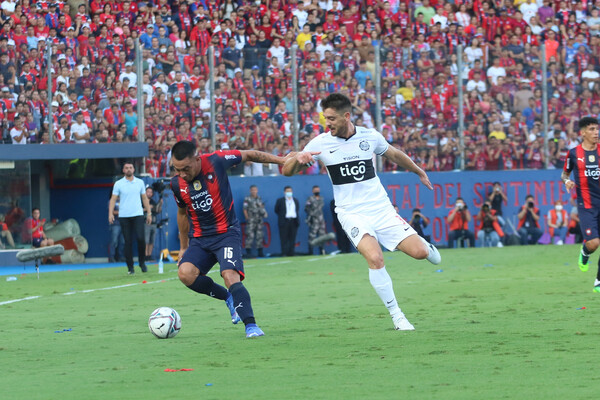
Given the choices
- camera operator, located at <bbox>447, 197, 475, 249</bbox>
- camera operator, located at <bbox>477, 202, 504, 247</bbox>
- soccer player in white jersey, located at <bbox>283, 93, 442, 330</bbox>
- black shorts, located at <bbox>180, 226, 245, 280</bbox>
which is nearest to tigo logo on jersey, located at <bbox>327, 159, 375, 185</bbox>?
soccer player in white jersey, located at <bbox>283, 93, 442, 330</bbox>

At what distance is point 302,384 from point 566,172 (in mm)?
8741

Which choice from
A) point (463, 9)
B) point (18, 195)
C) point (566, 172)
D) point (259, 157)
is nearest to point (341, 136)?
point (259, 157)

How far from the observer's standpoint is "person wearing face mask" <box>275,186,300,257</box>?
27.6m

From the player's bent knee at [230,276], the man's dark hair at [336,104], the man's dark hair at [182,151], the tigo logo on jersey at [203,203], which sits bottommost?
the player's bent knee at [230,276]

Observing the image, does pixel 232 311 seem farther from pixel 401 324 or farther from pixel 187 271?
pixel 401 324

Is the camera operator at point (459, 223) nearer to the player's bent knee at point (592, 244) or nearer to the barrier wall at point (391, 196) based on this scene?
the barrier wall at point (391, 196)

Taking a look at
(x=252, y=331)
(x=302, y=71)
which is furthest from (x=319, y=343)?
(x=302, y=71)

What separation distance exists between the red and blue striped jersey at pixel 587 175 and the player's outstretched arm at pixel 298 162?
6013 mm

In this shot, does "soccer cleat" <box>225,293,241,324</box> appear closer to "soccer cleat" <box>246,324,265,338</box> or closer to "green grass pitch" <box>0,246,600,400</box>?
"green grass pitch" <box>0,246,600,400</box>

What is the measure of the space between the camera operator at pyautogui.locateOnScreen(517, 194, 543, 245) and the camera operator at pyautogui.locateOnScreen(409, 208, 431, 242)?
2826 millimetres

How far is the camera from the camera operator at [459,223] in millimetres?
29109

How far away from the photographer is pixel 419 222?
29.1 metres

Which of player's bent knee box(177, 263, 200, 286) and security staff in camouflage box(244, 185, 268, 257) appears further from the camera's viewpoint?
security staff in camouflage box(244, 185, 268, 257)

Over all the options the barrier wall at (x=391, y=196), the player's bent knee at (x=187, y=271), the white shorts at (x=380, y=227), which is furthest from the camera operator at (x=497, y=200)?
the player's bent knee at (x=187, y=271)
